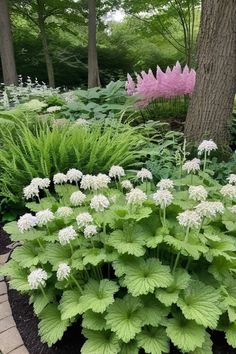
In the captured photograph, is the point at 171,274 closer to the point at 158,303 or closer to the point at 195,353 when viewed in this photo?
the point at 158,303

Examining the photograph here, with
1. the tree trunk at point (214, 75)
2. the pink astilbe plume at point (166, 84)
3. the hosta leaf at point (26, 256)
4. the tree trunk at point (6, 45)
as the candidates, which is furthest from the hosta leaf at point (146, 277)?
the tree trunk at point (6, 45)

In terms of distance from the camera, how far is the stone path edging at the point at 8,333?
1834 millimetres

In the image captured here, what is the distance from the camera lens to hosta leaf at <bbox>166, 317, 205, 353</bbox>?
158cm

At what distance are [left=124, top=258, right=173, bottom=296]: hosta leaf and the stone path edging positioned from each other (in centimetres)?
63

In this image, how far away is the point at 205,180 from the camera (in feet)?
8.50

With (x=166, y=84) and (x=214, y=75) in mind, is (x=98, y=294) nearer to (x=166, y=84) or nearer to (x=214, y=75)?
(x=214, y=75)

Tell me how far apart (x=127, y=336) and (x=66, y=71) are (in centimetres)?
1111

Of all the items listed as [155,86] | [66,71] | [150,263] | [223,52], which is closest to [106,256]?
[150,263]

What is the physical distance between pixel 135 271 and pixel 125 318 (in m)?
0.20

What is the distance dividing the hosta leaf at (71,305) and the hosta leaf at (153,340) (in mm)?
277

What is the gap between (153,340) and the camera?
5.47ft

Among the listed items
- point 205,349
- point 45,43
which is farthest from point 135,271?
point 45,43

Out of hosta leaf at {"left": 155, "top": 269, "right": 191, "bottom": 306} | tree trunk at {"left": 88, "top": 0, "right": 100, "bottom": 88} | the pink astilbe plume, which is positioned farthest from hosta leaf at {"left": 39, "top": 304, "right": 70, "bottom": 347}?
tree trunk at {"left": 88, "top": 0, "right": 100, "bottom": 88}

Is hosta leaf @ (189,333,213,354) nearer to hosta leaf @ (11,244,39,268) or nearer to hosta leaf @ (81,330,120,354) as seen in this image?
hosta leaf @ (81,330,120,354)
